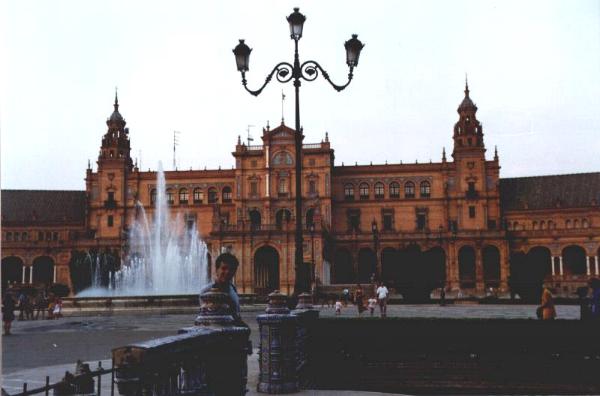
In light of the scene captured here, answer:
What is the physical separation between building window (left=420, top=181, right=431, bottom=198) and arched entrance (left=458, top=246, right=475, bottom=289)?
28.2 ft

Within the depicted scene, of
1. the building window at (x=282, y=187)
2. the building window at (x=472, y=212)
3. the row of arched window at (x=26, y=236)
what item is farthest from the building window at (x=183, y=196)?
the building window at (x=472, y=212)

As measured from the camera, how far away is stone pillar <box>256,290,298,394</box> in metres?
10.7

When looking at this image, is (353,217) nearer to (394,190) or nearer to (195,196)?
(394,190)

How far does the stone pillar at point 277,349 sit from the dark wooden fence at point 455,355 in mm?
1319

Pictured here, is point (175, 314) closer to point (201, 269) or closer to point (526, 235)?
point (201, 269)

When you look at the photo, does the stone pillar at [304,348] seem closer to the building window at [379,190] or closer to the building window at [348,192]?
the building window at [348,192]

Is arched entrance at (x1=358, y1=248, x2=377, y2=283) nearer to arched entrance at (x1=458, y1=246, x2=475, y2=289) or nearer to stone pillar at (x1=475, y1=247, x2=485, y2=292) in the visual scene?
arched entrance at (x1=458, y1=246, x2=475, y2=289)

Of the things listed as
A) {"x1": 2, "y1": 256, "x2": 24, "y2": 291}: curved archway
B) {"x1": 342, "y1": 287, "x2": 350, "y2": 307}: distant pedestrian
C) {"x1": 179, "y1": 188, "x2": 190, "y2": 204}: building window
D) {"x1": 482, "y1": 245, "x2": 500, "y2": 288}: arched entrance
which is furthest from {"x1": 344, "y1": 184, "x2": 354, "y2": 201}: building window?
{"x1": 2, "y1": 256, "x2": 24, "y2": 291}: curved archway

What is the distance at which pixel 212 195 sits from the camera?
8662 centimetres

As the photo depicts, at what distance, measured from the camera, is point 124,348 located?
438cm

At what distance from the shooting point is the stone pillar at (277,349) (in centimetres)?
1067

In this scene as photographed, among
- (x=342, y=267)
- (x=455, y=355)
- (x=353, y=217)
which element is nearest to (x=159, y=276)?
(x=342, y=267)

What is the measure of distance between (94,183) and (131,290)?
4157 centimetres

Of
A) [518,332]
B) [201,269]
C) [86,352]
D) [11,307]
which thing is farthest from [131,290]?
[518,332]
